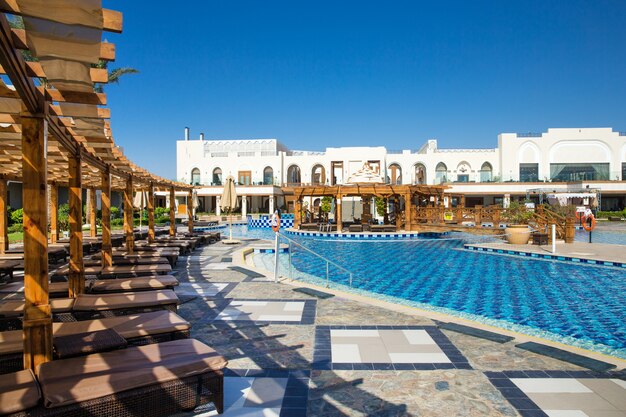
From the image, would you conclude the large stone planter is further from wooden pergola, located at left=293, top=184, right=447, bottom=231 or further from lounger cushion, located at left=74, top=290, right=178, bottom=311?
lounger cushion, located at left=74, top=290, right=178, bottom=311

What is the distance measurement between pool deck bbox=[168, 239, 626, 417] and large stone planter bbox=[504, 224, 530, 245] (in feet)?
39.8

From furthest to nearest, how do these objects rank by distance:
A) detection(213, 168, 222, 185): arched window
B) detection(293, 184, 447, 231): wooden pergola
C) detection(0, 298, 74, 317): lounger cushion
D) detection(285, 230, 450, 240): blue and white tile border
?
detection(213, 168, 222, 185): arched window, detection(293, 184, 447, 231): wooden pergola, detection(285, 230, 450, 240): blue and white tile border, detection(0, 298, 74, 317): lounger cushion

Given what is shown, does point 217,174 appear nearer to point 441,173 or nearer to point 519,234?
point 441,173

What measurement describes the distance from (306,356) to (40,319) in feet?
8.53

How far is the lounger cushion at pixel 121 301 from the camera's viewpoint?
491 cm

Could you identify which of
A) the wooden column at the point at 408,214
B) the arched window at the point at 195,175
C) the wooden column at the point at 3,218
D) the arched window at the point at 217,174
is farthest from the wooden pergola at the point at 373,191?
the arched window at the point at 195,175

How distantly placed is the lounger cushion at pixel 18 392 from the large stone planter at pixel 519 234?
683 inches

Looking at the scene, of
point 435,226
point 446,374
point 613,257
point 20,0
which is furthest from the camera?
point 435,226

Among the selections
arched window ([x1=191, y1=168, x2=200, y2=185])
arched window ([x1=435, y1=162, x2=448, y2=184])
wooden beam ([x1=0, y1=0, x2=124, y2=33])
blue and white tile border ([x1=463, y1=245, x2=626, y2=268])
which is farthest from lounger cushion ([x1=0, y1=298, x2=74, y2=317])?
arched window ([x1=191, y1=168, x2=200, y2=185])

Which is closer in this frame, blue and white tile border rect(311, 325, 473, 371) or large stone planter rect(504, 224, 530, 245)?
blue and white tile border rect(311, 325, 473, 371)

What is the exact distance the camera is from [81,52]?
9.69 ft

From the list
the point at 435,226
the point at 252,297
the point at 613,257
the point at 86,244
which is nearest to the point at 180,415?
the point at 252,297

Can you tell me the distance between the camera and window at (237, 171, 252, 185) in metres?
43.8

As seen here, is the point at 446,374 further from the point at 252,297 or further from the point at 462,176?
the point at 462,176
